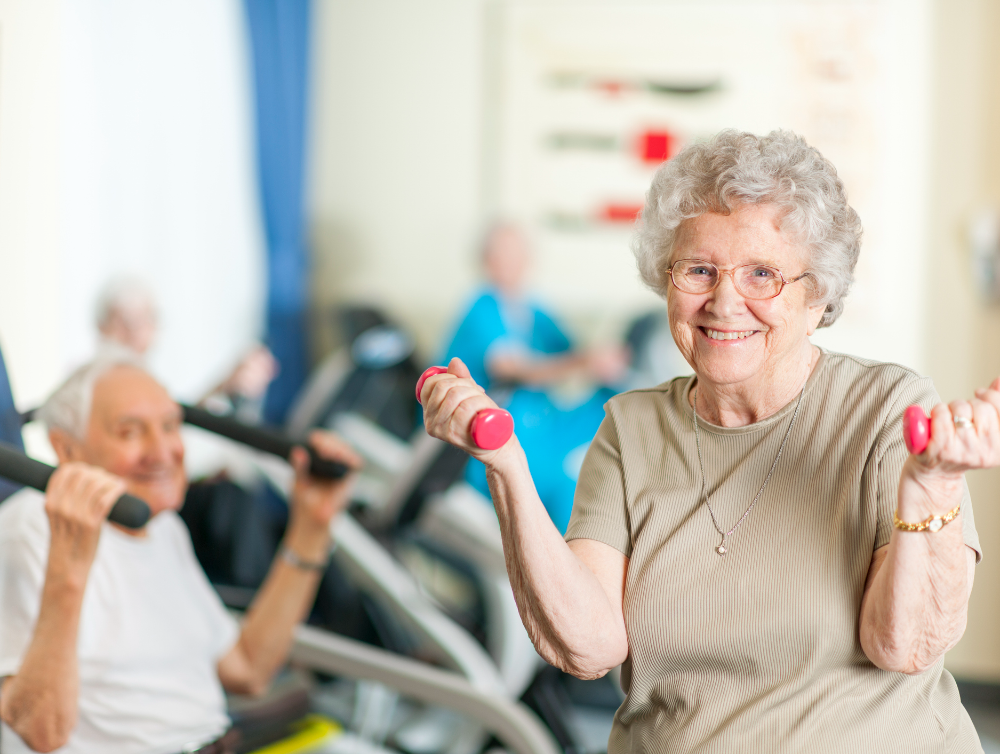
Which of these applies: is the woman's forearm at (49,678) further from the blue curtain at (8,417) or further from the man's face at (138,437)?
the blue curtain at (8,417)

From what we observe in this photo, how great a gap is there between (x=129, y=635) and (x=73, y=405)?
34cm

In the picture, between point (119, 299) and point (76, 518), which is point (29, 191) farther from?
point (119, 299)

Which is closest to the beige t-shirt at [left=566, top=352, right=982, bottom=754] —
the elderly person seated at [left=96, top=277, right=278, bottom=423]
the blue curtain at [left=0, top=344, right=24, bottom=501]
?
the blue curtain at [left=0, top=344, right=24, bottom=501]

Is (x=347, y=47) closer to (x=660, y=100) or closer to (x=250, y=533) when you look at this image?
(x=660, y=100)

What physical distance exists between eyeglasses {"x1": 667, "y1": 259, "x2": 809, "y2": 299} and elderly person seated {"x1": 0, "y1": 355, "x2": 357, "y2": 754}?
0.74 m

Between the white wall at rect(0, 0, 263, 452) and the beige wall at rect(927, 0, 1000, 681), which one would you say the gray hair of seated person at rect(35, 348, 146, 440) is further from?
the beige wall at rect(927, 0, 1000, 681)

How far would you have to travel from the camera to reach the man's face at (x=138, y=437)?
132cm

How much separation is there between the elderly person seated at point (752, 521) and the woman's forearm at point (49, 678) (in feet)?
1.88

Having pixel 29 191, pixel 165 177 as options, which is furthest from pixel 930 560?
pixel 165 177

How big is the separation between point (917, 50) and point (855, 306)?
0.97 m

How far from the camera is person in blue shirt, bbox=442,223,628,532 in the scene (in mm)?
2834

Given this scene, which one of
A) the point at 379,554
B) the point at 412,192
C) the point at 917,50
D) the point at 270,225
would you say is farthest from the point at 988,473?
the point at 270,225

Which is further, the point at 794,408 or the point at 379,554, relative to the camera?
the point at 379,554

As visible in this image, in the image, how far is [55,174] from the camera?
1525 millimetres
